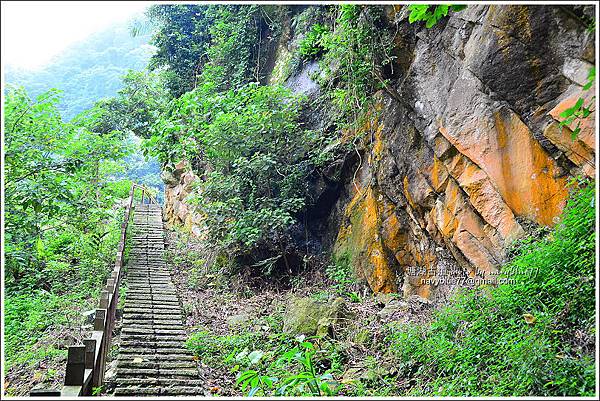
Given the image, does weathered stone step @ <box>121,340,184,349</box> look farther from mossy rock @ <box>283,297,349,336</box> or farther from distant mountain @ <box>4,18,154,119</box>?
distant mountain @ <box>4,18,154,119</box>

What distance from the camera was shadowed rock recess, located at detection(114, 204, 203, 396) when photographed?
18.1 ft

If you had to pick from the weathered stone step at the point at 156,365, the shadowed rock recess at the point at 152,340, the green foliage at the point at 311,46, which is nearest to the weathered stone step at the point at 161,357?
the shadowed rock recess at the point at 152,340

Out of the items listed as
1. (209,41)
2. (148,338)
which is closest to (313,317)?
(148,338)

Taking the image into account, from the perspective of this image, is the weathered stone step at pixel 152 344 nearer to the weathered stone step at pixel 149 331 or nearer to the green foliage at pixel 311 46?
the weathered stone step at pixel 149 331

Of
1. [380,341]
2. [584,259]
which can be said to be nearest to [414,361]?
[380,341]

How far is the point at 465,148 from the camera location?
6324mm

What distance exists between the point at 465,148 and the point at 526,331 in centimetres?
282

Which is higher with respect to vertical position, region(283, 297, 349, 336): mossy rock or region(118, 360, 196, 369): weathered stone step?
region(118, 360, 196, 369): weathered stone step

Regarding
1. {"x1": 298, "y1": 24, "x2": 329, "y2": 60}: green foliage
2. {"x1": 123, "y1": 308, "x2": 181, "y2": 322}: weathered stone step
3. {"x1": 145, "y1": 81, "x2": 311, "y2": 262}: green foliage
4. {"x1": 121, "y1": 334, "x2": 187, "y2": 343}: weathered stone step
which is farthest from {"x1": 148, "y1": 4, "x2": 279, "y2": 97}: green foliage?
{"x1": 121, "y1": 334, "x2": 187, "y2": 343}: weathered stone step

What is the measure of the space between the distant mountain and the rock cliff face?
2813cm

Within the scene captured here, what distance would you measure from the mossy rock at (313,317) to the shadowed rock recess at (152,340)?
1.57m

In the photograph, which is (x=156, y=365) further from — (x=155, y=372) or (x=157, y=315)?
(x=157, y=315)

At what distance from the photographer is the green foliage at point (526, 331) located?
12.6 feet

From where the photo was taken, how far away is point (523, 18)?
18.2 feet
